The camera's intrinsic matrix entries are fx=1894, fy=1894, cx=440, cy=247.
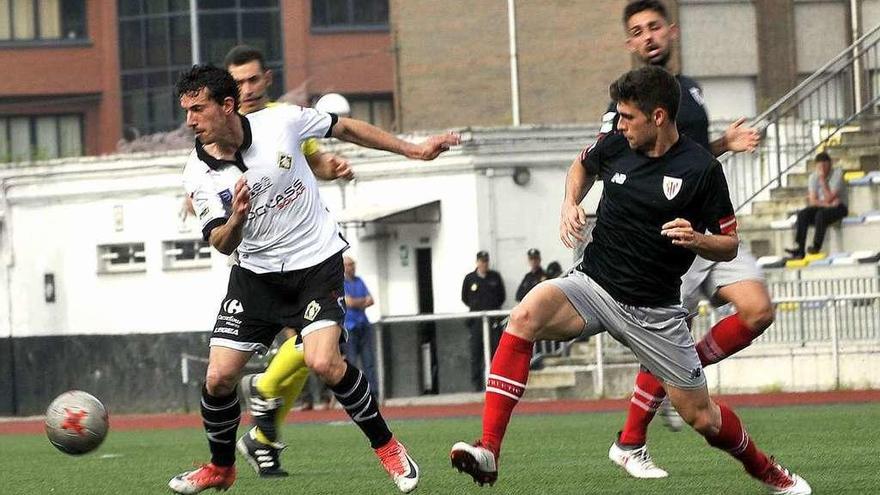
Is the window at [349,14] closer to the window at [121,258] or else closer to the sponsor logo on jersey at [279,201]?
the window at [121,258]

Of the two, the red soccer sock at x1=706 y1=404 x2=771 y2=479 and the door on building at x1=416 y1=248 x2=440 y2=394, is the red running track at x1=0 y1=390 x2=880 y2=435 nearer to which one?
the door on building at x1=416 y1=248 x2=440 y2=394

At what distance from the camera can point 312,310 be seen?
9250 millimetres

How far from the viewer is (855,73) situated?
28.1m

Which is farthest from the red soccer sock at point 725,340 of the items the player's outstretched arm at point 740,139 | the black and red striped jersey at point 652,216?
the black and red striped jersey at point 652,216

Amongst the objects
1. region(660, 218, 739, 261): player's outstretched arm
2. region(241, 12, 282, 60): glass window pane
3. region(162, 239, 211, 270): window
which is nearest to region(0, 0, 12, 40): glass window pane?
region(241, 12, 282, 60): glass window pane

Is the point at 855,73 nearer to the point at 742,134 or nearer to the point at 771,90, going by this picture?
the point at 771,90

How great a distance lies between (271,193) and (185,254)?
867 inches

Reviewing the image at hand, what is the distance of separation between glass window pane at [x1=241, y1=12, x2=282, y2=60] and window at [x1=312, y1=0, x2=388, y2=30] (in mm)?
1343

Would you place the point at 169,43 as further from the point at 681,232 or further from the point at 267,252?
the point at 681,232

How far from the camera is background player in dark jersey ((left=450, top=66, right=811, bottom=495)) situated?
27.5ft

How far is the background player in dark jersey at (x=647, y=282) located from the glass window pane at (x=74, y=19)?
5671 centimetres

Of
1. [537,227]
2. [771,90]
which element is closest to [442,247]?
[537,227]

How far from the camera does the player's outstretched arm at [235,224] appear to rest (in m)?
8.55

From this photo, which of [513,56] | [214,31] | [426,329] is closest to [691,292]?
[426,329]
